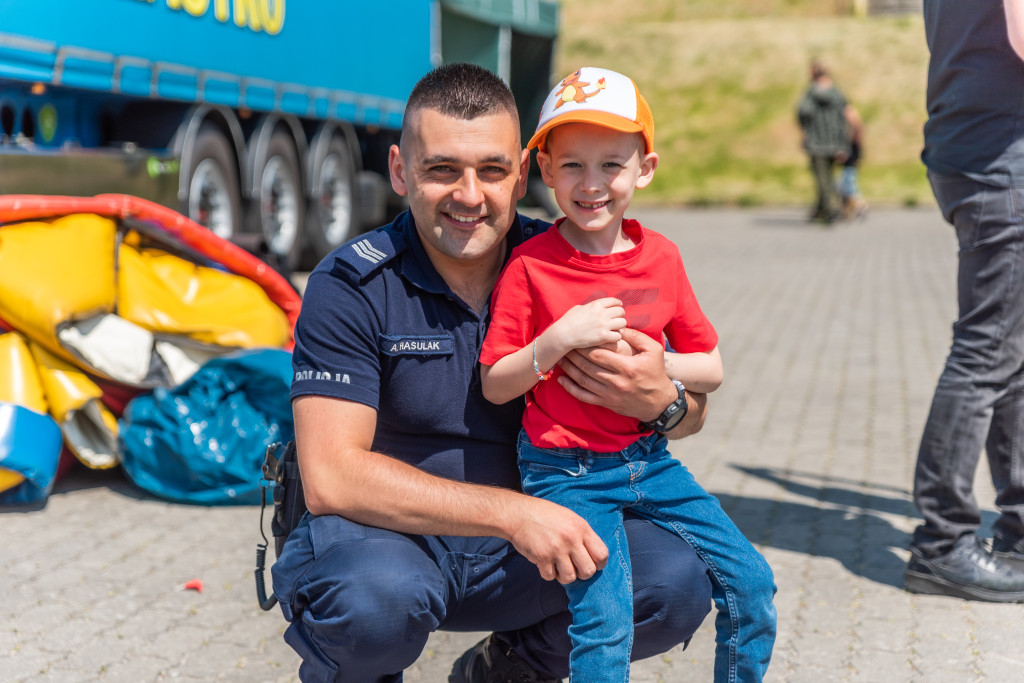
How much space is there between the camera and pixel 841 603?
3838 mm

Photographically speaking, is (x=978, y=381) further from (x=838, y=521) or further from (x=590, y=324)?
(x=590, y=324)

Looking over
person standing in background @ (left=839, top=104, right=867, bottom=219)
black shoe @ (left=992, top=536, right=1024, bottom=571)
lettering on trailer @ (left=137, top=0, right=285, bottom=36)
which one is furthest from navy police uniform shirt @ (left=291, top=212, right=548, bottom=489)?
person standing in background @ (left=839, top=104, right=867, bottom=219)

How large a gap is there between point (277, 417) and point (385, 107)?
8.91 m

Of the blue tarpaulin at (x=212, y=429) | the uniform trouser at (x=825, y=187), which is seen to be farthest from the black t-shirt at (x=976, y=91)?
the uniform trouser at (x=825, y=187)

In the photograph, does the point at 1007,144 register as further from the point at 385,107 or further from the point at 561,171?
the point at 385,107

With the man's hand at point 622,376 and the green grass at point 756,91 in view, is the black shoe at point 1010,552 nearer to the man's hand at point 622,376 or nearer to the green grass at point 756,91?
the man's hand at point 622,376

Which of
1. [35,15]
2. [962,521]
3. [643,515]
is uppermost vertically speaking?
[35,15]

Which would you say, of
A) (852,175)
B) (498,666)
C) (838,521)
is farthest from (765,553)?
(852,175)

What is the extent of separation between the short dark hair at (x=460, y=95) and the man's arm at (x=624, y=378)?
22.9 inches

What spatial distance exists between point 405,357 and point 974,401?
196 cm

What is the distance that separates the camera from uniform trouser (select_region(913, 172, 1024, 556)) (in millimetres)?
3621

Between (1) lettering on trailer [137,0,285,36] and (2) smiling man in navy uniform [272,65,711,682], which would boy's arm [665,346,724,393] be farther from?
(1) lettering on trailer [137,0,285,36]

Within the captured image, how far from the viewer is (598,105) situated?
256cm

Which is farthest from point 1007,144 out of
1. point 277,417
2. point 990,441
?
point 277,417
